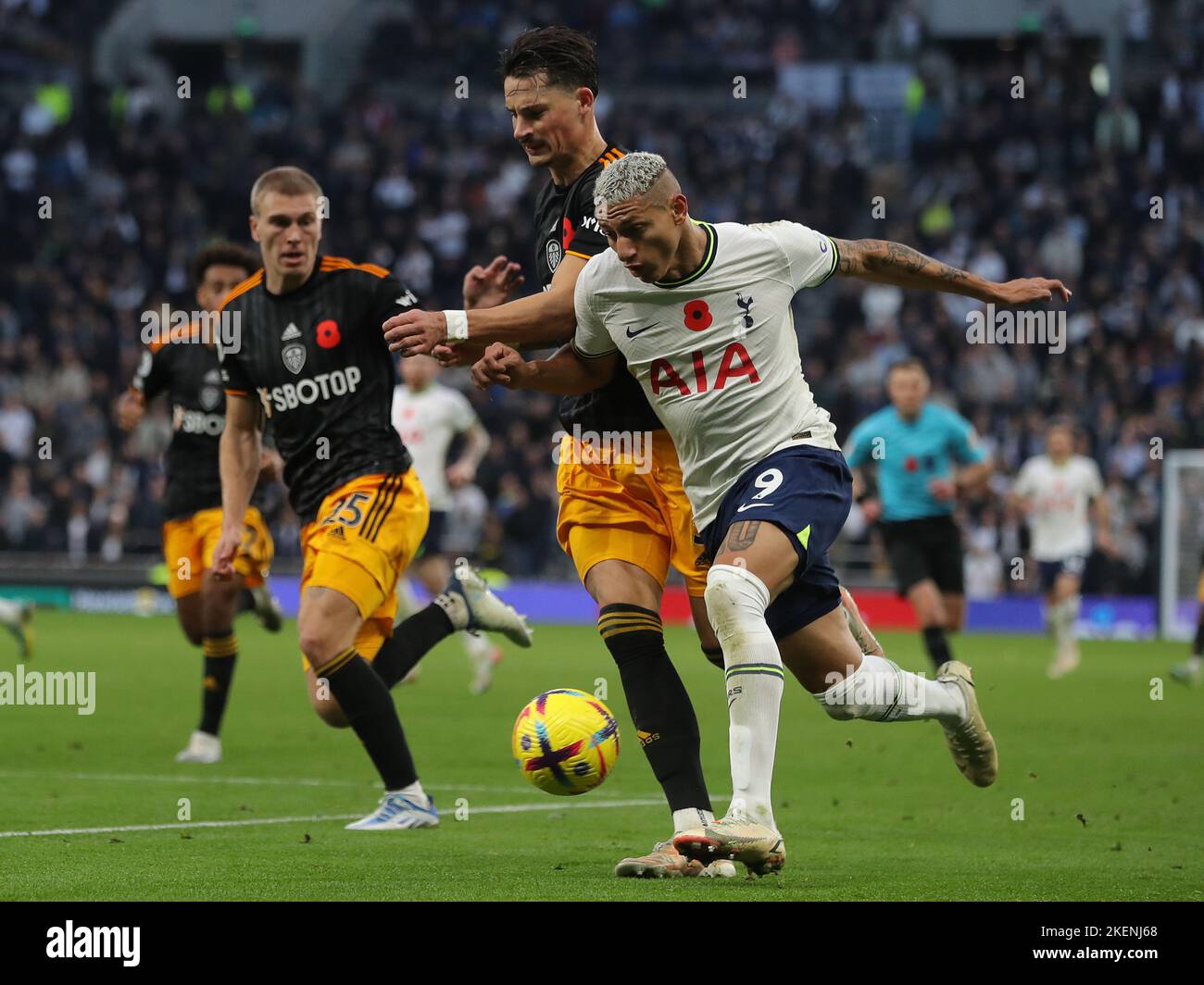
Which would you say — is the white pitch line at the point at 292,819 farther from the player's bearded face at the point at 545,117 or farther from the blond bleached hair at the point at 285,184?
the player's bearded face at the point at 545,117

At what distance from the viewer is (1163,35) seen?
34000mm

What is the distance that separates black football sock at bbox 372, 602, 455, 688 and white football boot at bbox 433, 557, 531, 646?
0.06 m

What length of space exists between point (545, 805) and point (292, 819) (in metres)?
1.31

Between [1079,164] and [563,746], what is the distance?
26.4 metres

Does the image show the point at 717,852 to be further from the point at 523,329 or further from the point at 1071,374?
the point at 1071,374

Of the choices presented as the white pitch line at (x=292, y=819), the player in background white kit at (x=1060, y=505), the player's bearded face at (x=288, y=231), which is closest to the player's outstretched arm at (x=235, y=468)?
the player's bearded face at (x=288, y=231)

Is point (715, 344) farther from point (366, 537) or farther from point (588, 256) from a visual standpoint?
point (366, 537)

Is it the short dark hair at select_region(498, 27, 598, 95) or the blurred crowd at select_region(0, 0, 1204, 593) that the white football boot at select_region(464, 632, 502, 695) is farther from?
the blurred crowd at select_region(0, 0, 1204, 593)

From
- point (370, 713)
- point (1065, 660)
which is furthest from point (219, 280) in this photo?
point (1065, 660)

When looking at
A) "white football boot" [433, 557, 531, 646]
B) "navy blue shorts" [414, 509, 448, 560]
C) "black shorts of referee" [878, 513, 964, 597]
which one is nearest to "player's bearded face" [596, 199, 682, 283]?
"white football boot" [433, 557, 531, 646]

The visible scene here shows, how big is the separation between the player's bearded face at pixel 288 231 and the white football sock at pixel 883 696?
3.08 meters

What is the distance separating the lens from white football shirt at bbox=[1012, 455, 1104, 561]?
19.5 meters

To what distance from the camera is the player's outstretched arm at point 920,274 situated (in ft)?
22.1
